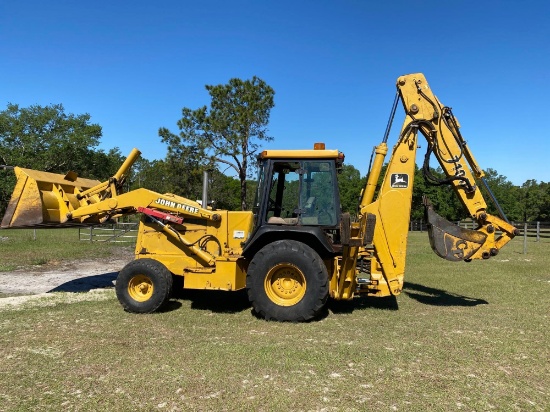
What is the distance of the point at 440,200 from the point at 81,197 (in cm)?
4789

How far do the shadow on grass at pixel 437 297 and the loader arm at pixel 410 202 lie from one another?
112 centimetres

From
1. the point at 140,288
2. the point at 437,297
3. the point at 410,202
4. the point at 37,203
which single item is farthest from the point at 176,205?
the point at 437,297

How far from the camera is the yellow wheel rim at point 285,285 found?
22.1 ft

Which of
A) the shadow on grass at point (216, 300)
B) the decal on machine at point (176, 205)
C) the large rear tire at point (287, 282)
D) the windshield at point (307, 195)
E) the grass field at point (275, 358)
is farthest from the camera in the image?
the decal on machine at point (176, 205)

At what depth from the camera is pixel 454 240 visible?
7477 millimetres

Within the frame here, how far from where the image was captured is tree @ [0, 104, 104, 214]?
45.2 metres

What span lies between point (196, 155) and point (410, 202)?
23.1m

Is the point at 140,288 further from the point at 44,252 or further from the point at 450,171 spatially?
the point at 44,252

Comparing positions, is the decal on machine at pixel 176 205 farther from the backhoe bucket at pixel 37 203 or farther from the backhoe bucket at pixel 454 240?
the backhoe bucket at pixel 454 240

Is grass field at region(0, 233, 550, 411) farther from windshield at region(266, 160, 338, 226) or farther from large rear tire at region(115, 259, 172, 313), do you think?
windshield at region(266, 160, 338, 226)

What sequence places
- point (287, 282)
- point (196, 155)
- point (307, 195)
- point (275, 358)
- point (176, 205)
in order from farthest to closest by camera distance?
point (196, 155), point (176, 205), point (307, 195), point (287, 282), point (275, 358)

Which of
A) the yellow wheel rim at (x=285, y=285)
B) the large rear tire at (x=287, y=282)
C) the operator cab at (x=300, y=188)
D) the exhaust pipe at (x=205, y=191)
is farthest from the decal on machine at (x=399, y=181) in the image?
the exhaust pipe at (x=205, y=191)

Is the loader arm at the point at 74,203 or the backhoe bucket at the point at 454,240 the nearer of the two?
the backhoe bucket at the point at 454,240

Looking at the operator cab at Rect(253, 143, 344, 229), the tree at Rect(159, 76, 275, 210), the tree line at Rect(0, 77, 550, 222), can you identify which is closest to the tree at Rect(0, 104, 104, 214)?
the tree line at Rect(0, 77, 550, 222)
